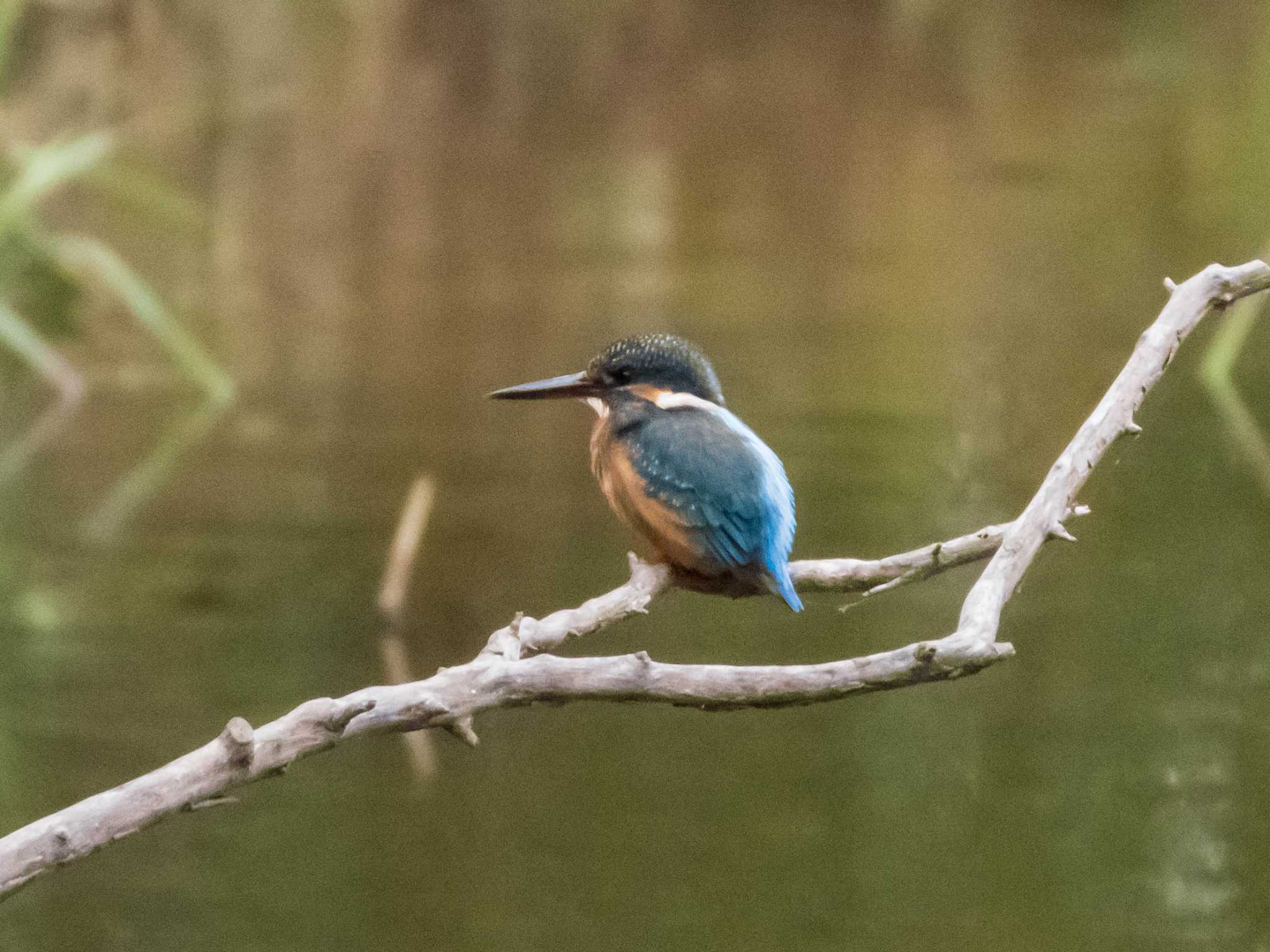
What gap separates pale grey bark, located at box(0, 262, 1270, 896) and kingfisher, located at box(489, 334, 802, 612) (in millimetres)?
399

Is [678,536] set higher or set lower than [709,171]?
higher

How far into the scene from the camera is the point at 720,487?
2.94 m

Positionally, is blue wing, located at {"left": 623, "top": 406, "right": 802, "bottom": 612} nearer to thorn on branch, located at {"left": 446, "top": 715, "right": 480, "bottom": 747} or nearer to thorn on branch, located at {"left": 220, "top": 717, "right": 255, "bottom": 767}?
thorn on branch, located at {"left": 446, "top": 715, "right": 480, "bottom": 747}

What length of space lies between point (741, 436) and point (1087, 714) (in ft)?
14.4

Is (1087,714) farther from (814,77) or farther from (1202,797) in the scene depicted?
(814,77)

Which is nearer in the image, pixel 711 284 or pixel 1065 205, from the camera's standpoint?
pixel 711 284

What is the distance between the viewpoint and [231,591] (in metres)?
8.48

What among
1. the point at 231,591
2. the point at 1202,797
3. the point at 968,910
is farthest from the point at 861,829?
the point at 231,591

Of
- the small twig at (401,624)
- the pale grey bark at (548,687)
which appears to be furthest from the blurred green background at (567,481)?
the pale grey bark at (548,687)

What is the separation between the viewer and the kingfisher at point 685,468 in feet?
Answer: 9.50

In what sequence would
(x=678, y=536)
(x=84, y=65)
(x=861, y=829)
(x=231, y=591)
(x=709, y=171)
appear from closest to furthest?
(x=678, y=536)
(x=861, y=829)
(x=231, y=591)
(x=84, y=65)
(x=709, y=171)

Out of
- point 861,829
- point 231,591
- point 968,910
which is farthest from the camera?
point 231,591

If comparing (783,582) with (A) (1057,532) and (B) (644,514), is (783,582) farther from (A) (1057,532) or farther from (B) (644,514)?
(A) (1057,532)

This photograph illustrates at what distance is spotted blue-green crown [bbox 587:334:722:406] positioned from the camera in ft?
10.3
